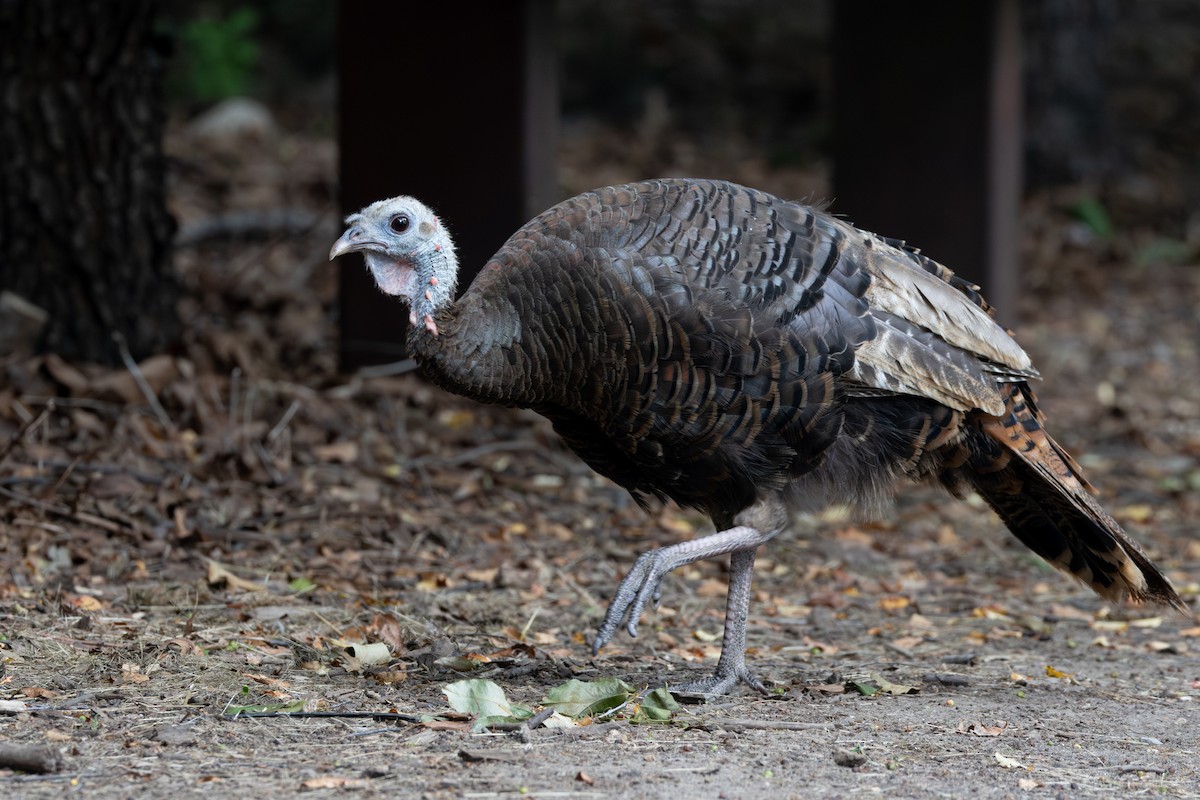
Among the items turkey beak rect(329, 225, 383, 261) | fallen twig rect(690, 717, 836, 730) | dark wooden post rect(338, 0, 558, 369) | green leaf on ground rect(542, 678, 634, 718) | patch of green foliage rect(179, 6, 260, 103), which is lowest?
fallen twig rect(690, 717, 836, 730)

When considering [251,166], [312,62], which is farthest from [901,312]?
[312,62]

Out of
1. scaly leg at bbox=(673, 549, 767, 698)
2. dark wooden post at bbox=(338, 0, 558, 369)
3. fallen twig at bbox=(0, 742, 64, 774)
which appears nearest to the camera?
fallen twig at bbox=(0, 742, 64, 774)

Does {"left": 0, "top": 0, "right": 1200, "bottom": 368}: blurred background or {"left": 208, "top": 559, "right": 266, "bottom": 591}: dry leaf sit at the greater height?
{"left": 0, "top": 0, "right": 1200, "bottom": 368}: blurred background

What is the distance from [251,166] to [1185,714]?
8.53 m

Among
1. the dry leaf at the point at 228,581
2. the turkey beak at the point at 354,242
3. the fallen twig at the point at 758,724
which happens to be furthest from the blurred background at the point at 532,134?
the fallen twig at the point at 758,724

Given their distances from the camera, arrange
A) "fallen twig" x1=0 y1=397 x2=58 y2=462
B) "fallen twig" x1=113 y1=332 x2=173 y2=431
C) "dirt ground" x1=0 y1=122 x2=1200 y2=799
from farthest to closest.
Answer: "fallen twig" x1=113 y1=332 x2=173 y2=431 < "fallen twig" x1=0 y1=397 x2=58 y2=462 < "dirt ground" x1=0 y1=122 x2=1200 y2=799

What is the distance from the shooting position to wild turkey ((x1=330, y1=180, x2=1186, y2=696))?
418cm

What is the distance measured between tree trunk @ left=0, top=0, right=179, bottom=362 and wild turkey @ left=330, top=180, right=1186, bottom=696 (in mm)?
2870

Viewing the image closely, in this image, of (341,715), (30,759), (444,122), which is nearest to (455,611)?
(341,715)

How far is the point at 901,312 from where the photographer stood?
177 inches

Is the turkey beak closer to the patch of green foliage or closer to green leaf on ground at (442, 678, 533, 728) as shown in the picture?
green leaf on ground at (442, 678, 533, 728)

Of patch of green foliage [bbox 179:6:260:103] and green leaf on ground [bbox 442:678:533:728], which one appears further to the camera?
patch of green foliage [bbox 179:6:260:103]

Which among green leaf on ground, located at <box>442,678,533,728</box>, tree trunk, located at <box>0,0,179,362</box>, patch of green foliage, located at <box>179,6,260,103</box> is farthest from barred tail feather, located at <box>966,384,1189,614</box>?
patch of green foliage, located at <box>179,6,260,103</box>

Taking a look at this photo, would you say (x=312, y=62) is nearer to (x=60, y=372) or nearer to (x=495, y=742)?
(x=60, y=372)
